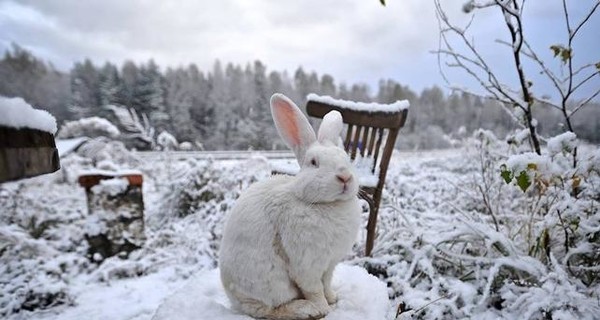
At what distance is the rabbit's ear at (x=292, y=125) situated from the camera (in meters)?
1.29

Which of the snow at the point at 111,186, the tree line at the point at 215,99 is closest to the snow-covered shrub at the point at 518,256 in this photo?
the snow at the point at 111,186

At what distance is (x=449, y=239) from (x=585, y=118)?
132 cm

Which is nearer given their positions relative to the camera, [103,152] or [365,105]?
[365,105]

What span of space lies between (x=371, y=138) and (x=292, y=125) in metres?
1.44

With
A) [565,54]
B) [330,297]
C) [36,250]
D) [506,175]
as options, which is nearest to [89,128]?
[36,250]

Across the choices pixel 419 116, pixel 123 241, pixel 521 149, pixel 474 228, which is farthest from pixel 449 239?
pixel 419 116

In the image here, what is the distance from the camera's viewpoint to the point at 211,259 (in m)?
3.34

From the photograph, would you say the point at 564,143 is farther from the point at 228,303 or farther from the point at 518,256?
the point at 228,303

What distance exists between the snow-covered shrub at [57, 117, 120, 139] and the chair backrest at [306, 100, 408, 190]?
17.2 ft

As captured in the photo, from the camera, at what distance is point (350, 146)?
109 inches

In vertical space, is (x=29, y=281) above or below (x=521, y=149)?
below

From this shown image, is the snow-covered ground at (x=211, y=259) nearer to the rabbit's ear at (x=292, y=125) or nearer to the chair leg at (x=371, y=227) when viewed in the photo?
the chair leg at (x=371, y=227)

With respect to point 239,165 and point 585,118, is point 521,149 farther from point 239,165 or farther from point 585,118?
point 239,165

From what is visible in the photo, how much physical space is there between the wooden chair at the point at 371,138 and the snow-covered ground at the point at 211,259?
43 centimetres
